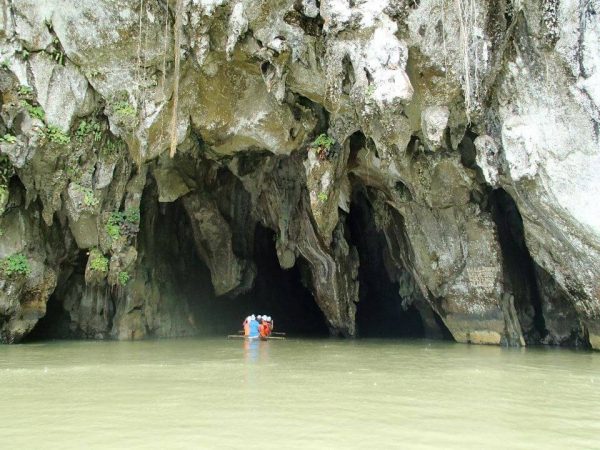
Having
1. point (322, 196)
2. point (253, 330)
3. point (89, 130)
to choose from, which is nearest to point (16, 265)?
point (89, 130)

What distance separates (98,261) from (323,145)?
19.0 ft

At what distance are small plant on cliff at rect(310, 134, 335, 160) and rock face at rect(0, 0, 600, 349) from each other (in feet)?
0.14

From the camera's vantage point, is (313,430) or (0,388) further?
(0,388)

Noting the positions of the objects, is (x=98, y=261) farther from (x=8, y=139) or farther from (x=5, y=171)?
(x=8, y=139)

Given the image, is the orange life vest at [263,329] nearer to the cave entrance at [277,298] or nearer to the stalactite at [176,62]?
the cave entrance at [277,298]

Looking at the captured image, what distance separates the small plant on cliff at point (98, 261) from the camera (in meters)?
14.0

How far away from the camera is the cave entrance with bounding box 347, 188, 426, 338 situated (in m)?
21.0

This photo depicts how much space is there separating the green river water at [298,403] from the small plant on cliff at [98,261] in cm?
466

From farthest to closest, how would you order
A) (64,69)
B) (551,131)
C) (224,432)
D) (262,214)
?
(262,214) < (64,69) < (551,131) < (224,432)

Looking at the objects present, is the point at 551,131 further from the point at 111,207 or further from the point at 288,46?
the point at 111,207

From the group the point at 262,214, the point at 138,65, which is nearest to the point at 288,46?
the point at 138,65

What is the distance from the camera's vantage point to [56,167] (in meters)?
12.8

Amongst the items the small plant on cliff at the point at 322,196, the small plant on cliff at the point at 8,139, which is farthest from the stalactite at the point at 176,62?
the small plant on cliff at the point at 322,196

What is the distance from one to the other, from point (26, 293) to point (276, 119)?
677cm
